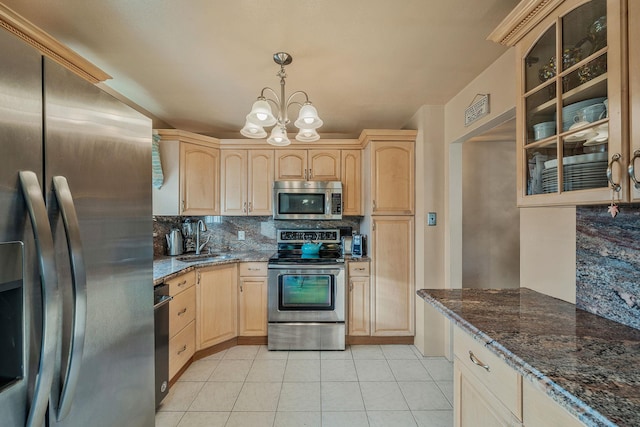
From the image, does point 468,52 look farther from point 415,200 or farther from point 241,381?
point 241,381

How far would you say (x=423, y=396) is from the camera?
2.08m

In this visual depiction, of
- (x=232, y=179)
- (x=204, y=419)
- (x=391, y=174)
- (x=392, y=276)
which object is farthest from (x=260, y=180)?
(x=204, y=419)

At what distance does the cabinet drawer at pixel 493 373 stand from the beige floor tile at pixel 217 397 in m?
1.64

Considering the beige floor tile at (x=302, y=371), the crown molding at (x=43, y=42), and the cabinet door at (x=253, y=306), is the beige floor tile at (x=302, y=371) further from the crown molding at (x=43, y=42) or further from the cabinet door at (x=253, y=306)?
the crown molding at (x=43, y=42)

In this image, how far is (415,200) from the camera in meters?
2.88

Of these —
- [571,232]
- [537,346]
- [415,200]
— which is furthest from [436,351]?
[537,346]

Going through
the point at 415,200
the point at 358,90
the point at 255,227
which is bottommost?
the point at 255,227

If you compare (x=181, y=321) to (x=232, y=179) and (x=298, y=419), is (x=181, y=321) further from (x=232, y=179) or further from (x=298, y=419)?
(x=232, y=179)

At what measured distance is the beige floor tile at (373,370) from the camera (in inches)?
90.9

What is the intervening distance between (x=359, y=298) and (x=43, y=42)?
2.84 m

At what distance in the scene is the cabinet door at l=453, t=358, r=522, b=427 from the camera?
970 millimetres

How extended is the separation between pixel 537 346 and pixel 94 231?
1460mm

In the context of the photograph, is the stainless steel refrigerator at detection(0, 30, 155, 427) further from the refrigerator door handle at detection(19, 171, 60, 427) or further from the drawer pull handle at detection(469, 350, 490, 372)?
the drawer pull handle at detection(469, 350, 490, 372)

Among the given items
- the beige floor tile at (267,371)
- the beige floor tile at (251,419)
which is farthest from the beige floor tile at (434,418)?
the beige floor tile at (267,371)
